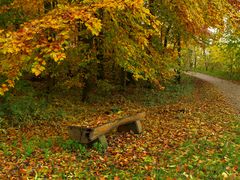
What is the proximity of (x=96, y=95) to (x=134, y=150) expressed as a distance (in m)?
8.04

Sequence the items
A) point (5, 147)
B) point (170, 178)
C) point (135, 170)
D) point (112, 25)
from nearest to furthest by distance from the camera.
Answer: point (170, 178) < point (135, 170) < point (5, 147) < point (112, 25)

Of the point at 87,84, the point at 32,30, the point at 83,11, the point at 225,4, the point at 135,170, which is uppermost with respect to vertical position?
the point at 225,4

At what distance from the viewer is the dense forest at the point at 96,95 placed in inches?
281

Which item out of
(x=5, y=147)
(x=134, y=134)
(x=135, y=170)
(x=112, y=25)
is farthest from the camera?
(x=112, y=25)

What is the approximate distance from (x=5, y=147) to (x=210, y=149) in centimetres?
545

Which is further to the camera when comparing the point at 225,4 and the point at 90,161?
the point at 225,4

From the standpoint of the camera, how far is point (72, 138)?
8.53 metres

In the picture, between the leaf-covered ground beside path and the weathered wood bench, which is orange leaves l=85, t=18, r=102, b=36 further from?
the leaf-covered ground beside path

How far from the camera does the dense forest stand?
715cm

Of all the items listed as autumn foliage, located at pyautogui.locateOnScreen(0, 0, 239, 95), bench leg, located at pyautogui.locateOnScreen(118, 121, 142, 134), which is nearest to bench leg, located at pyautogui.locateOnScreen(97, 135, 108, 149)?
bench leg, located at pyautogui.locateOnScreen(118, 121, 142, 134)

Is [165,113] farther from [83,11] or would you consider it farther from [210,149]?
[83,11]

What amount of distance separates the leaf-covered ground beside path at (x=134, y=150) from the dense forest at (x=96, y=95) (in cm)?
3

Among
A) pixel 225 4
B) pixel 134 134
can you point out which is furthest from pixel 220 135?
pixel 225 4

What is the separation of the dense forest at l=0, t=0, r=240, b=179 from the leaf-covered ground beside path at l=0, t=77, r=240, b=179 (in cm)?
3
